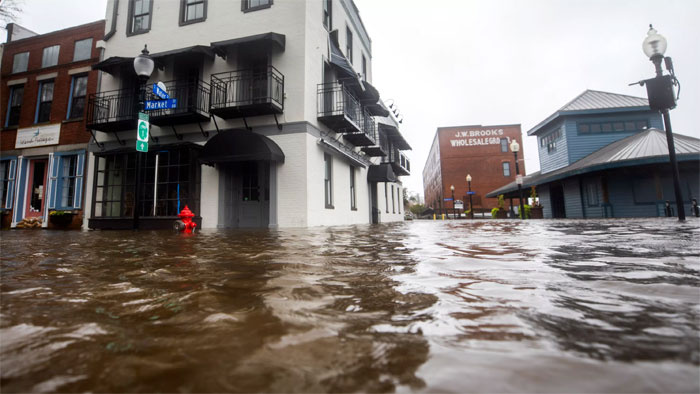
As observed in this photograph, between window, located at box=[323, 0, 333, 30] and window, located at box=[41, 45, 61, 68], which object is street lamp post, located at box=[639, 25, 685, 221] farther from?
window, located at box=[41, 45, 61, 68]

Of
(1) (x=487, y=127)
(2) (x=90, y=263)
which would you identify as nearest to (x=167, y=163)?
(2) (x=90, y=263)

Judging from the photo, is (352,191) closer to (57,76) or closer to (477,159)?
(57,76)

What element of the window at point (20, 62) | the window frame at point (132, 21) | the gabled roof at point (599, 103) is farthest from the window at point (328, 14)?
the gabled roof at point (599, 103)

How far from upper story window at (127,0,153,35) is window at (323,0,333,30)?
22.1ft

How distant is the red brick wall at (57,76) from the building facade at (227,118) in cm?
114

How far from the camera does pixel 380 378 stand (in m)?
0.60

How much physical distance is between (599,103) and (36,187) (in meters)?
29.7

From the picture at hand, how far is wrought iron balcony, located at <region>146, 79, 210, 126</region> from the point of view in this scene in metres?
10.3

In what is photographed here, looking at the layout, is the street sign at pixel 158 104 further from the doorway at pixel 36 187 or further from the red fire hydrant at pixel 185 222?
the doorway at pixel 36 187

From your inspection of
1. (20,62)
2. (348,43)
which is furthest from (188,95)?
(20,62)

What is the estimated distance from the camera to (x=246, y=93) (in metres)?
10.6

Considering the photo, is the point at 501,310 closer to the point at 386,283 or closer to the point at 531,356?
the point at 531,356

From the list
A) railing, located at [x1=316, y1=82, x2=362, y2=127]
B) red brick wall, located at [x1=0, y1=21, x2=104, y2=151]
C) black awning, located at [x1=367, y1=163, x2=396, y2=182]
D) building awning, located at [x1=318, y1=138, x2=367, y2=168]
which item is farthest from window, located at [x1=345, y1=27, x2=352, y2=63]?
red brick wall, located at [x1=0, y1=21, x2=104, y2=151]

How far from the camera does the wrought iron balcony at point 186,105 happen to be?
10297mm
